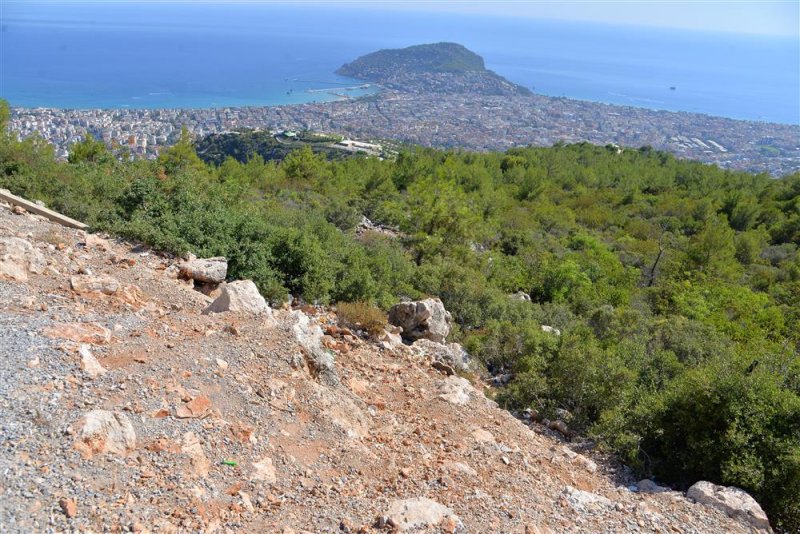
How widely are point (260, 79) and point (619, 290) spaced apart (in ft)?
474

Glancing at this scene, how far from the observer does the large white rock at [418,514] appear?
4738 mm

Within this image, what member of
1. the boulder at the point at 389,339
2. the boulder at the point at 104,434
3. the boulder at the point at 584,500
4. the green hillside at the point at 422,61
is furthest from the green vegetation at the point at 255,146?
the green hillside at the point at 422,61

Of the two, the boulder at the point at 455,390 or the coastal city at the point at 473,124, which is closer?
the boulder at the point at 455,390

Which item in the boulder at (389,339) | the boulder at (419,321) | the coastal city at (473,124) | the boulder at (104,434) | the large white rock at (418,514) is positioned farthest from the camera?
the coastal city at (473,124)

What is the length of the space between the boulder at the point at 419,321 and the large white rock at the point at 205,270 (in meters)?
3.43

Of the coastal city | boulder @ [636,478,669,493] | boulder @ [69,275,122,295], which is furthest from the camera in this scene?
the coastal city

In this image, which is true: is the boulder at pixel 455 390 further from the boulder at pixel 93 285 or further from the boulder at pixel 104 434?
the boulder at pixel 93 285

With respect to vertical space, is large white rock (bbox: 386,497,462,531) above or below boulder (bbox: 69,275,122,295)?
below

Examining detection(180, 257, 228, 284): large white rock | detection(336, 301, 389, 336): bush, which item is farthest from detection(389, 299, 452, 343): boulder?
detection(180, 257, 228, 284): large white rock

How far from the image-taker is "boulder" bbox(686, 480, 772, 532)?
5836 mm

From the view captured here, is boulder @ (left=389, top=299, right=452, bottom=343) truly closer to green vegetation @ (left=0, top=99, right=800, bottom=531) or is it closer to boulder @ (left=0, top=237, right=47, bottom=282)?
green vegetation @ (left=0, top=99, right=800, bottom=531)

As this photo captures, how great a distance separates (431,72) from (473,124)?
5835 centimetres

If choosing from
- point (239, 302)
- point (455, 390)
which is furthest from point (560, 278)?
point (239, 302)

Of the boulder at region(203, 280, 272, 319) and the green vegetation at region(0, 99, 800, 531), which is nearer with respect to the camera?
the green vegetation at region(0, 99, 800, 531)
